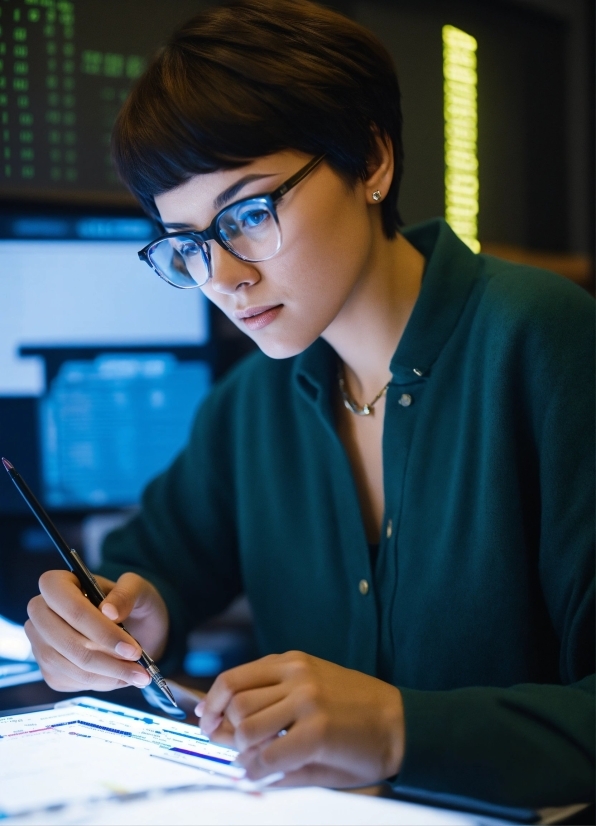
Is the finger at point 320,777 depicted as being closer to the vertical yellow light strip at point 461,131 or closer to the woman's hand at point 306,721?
the woman's hand at point 306,721

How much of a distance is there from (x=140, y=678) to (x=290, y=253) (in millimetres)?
389

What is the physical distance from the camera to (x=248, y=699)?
0.54 meters

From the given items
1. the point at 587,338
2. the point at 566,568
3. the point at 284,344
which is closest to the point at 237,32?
the point at 284,344

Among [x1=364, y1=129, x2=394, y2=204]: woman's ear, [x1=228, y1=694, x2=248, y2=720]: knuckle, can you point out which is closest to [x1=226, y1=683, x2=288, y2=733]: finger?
[x1=228, y1=694, x2=248, y2=720]: knuckle

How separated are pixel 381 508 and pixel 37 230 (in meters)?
0.69

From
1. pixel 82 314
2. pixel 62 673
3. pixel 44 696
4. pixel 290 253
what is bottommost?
pixel 44 696

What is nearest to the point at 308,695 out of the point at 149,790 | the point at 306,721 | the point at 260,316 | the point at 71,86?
the point at 306,721

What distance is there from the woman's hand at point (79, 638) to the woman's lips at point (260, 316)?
11.5 inches

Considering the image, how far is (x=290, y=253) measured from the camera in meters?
0.75

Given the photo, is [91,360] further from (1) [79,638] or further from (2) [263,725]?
(2) [263,725]

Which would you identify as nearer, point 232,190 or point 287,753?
point 287,753

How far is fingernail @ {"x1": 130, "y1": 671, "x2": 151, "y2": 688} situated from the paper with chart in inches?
1.2

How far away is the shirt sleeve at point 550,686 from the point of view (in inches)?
21.8

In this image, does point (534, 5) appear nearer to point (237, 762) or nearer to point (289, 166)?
point (289, 166)
